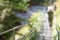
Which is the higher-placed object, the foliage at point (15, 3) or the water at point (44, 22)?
the foliage at point (15, 3)

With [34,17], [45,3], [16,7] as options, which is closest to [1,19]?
[16,7]

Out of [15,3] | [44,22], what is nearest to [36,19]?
[44,22]

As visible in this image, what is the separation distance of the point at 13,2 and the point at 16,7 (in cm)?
10

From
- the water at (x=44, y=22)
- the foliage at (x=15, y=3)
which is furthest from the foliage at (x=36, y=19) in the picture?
the foliage at (x=15, y=3)

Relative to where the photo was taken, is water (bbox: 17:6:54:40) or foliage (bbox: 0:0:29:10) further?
foliage (bbox: 0:0:29:10)

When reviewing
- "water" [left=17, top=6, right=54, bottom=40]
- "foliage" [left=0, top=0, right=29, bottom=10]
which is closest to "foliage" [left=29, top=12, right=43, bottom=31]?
"water" [left=17, top=6, right=54, bottom=40]

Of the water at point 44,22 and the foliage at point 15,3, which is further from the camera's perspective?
the foliage at point 15,3

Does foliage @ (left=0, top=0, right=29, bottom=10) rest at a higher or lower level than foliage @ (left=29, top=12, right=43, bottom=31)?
higher

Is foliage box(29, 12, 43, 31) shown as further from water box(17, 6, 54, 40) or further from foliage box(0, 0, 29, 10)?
foliage box(0, 0, 29, 10)

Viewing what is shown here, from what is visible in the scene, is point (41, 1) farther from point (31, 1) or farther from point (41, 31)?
point (41, 31)

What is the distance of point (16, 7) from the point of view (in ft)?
9.89

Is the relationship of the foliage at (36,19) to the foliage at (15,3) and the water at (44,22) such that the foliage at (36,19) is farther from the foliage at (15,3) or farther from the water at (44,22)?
the foliage at (15,3)

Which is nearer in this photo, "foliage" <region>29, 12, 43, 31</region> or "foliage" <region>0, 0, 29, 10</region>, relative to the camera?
"foliage" <region>29, 12, 43, 31</region>

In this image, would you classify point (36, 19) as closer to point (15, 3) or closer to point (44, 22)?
point (44, 22)
